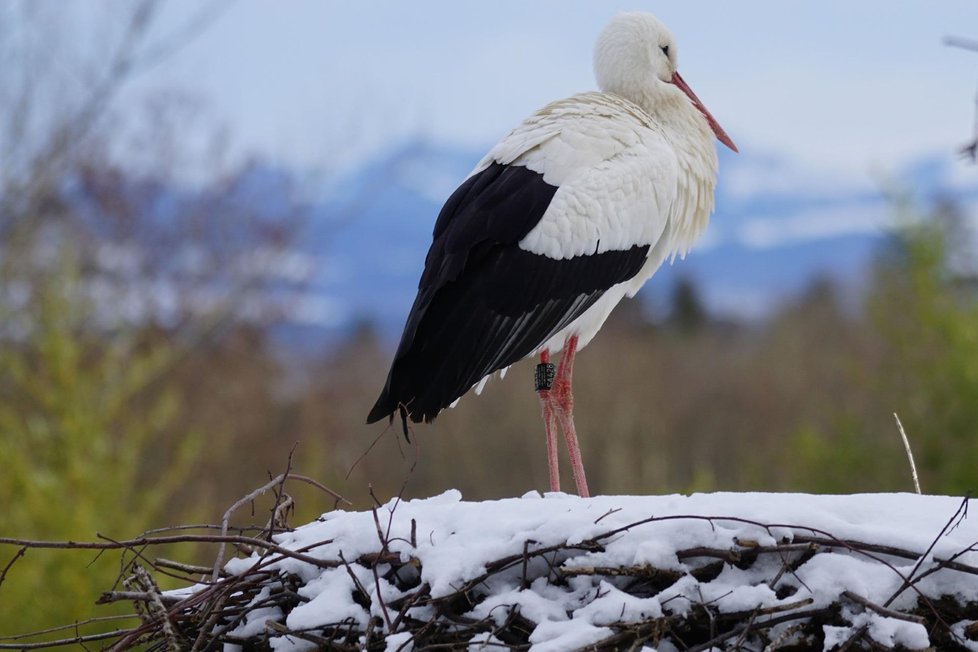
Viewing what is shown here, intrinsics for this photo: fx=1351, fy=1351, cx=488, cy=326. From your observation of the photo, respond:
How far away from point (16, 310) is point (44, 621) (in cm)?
471

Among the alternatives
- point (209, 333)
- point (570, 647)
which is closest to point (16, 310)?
point (209, 333)

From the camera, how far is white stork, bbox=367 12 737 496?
497 cm

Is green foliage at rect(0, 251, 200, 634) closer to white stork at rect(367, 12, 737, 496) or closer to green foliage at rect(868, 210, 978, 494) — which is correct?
white stork at rect(367, 12, 737, 496)

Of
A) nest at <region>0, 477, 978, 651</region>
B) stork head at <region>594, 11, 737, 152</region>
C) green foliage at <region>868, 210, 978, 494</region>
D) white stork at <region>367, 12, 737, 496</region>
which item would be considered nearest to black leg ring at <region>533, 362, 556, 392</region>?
white stork at <region>367, 12, 737, 496</region>

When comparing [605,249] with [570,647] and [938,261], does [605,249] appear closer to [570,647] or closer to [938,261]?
[570,647]

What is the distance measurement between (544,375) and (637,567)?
2.45m

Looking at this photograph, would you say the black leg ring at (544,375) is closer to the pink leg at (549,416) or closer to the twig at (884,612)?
the pink leg at (549,416)

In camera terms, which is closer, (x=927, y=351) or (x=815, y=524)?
(x=815, y=524)

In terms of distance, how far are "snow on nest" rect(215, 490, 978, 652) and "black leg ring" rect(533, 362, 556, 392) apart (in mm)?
2066

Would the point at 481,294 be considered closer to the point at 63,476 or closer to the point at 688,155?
the point at 688,155

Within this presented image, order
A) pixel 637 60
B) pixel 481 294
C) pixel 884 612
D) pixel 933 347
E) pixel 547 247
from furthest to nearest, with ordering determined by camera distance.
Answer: pixel 933 347, pixel 637 60, pixel 547 247, pixel 481 294, pixel 884 612

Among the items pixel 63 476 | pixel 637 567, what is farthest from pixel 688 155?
pixel 63 476

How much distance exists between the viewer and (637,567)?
321 cm

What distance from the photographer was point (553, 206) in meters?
5.20
